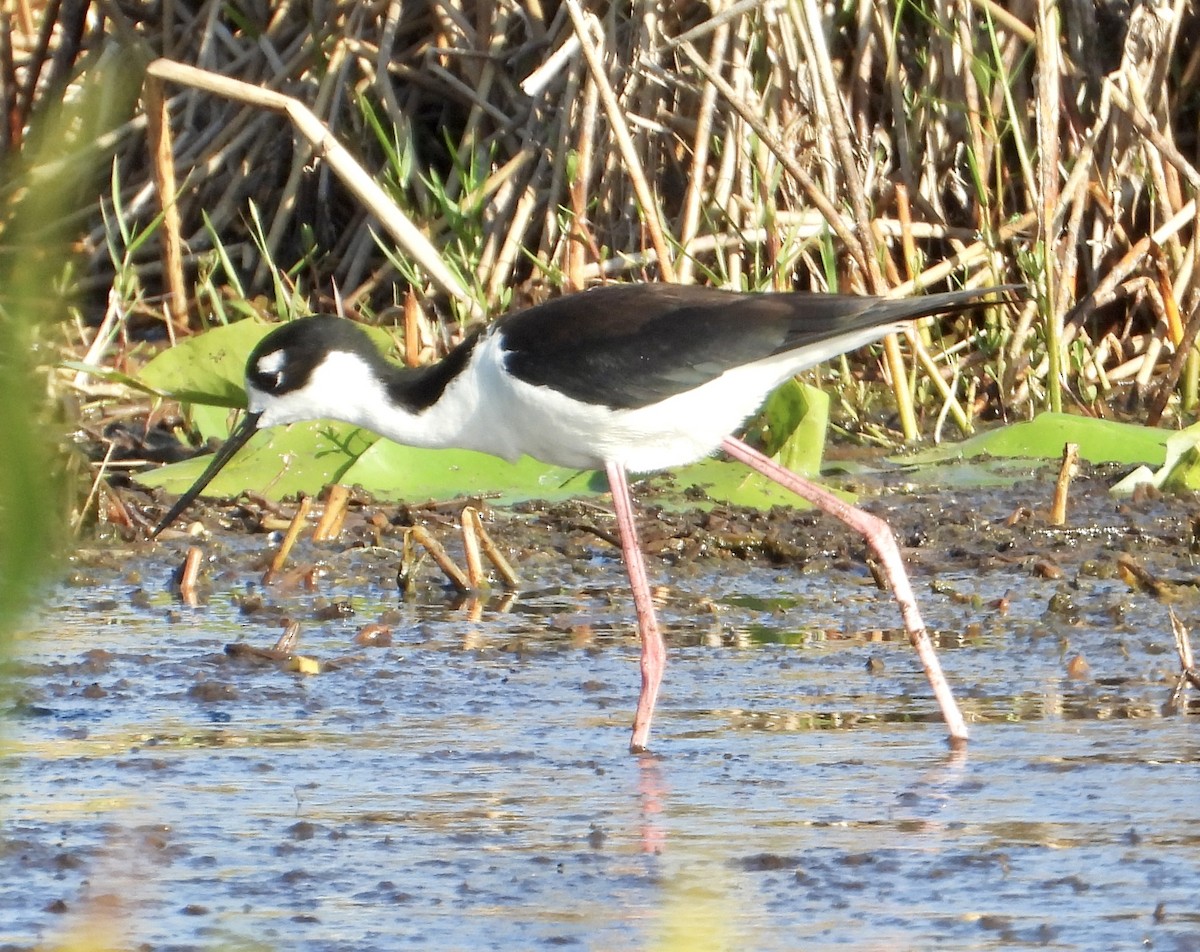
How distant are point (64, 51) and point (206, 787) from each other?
1268 mm

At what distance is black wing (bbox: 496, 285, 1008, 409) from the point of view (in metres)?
3.96

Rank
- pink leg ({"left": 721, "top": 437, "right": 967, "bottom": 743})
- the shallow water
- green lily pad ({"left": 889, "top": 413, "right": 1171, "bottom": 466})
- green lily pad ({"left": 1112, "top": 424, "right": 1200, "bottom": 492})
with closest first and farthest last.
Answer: the shallow water < pink leg ({"left": 721, "top": 437, "right": 967, "bottom": 743}) < green lily pad ({"left": 1112, "top": 424, "right": 1200, "bottom": 492}) < green lily pad ({"left": 889, "top": 413, "right": 1171, "bottom": 466})

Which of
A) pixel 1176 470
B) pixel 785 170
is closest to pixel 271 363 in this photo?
pixel 785 170

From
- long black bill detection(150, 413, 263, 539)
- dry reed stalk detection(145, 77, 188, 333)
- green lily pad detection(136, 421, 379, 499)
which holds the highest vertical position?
dry reed stalk detection(145, 77, 188, 333)

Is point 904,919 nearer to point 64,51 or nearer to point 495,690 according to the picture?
point 495,690

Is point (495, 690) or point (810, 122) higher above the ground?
point (810, 122)

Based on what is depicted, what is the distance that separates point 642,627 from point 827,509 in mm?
534

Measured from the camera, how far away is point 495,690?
13.0 ft

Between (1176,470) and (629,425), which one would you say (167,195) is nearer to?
(629,425)

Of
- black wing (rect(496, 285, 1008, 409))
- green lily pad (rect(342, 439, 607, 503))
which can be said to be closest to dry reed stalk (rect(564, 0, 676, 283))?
green lily pad (rect(342, 439, 607, 503))

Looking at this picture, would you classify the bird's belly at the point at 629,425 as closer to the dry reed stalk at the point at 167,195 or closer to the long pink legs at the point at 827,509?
the long pink legs at the point at 827,509

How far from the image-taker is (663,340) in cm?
401

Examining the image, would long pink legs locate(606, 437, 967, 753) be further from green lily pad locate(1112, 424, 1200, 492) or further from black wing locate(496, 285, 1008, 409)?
green lily pad locate(1112, 424, 1200, 492)

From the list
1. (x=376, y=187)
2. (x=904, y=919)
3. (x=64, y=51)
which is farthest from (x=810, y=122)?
(x=904, y=919)
